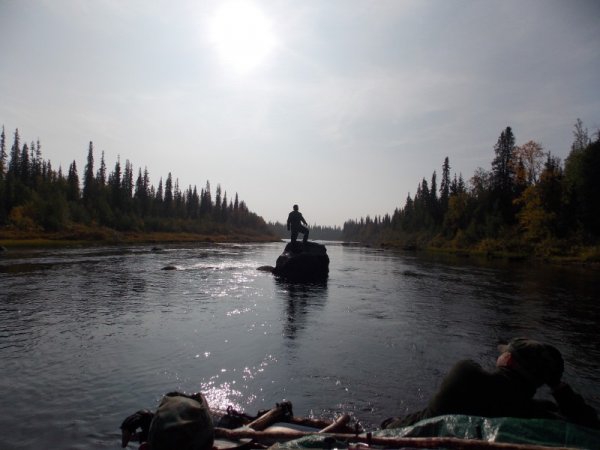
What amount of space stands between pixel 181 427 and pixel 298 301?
1339 centimetres

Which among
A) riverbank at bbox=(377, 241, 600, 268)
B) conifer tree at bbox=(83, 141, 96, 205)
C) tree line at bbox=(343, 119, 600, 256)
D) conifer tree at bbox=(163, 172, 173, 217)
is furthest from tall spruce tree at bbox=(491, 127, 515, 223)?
conifer tree at bbox=(163, 172, 173, 217)

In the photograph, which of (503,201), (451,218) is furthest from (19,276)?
(451,218)

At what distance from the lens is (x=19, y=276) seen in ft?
72.7

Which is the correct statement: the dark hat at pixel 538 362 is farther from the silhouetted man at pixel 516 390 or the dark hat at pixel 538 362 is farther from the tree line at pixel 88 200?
the tree line at pixel 88 200

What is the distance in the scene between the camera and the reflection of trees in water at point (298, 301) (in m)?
12.8

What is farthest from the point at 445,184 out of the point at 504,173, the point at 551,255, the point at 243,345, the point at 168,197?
the point at 243,345

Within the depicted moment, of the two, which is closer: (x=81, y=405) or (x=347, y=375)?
(x=81, y=405)

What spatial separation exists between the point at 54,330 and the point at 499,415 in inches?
464

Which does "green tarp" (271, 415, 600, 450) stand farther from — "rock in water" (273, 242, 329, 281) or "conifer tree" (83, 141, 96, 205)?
"conifer tree" (83, 141, 96, 205)

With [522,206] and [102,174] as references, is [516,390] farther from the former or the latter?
[102,174]

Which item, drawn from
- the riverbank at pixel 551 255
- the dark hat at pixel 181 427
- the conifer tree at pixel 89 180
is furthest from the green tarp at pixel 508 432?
the conifer tree at pixel 89 180

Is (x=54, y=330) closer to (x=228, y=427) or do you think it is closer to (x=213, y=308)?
(x=213, y=308)

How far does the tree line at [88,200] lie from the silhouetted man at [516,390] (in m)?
79.7

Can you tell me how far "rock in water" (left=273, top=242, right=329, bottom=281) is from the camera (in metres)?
25.4
